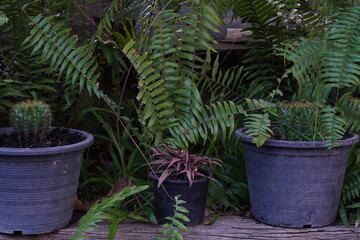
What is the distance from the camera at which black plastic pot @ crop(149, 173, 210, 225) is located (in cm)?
239

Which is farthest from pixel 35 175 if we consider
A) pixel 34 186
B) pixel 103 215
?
pixel 103 215

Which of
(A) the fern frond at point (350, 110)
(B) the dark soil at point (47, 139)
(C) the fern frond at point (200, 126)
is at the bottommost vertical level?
(B) the dark soil at point (47, 139)

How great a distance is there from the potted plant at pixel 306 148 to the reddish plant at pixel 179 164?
0.25 metres

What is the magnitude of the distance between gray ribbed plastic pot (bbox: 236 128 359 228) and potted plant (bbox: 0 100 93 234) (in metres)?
0.85

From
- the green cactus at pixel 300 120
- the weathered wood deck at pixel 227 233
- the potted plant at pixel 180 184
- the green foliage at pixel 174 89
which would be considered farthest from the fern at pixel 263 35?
the weathered wood deck at pixel 227 233

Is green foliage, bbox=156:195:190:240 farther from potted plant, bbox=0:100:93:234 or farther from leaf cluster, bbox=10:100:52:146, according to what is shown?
leaf cluster, bbox=10:100:52:146

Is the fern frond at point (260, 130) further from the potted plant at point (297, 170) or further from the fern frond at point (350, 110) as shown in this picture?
the fern frond at point (350, 110)

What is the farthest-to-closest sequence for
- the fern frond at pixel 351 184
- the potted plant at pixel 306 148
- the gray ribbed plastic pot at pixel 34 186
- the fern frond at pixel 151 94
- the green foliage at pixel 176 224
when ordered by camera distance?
the fern frond at pixel 351 184 < the fern frond at pixel 151 94 < the potted plant at pixel 306 148 < the gray ribbed plastic pot at pixel 34 186 < the green foliage at pixel 176 224

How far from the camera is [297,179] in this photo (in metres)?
2.39

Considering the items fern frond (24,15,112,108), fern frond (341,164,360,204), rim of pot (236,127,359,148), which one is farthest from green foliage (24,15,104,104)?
fern frond (341,164,360,204)

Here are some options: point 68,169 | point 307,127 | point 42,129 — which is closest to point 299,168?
point 307,127

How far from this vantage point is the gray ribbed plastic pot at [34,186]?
2.26m

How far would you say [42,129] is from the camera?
2438mm

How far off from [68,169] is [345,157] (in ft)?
4.33
